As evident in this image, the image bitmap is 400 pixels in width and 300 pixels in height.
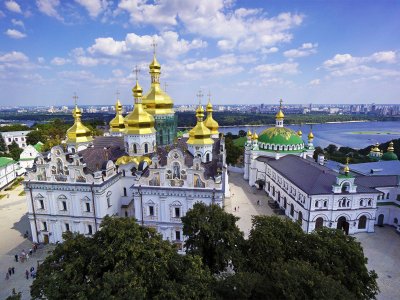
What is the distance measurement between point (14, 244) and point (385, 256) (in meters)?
28.4

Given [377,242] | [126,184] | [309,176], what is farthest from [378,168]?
[126,184]

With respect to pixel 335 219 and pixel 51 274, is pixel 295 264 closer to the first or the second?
pixel 51 274

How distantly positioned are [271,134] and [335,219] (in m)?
15.4

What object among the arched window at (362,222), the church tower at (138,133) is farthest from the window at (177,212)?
the arched window at (362,222)

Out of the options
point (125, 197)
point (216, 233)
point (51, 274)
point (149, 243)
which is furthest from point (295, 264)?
point (125, 197)

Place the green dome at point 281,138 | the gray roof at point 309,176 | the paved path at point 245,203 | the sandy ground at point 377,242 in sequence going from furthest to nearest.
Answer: the green dome at point 281,138 → the paved path at point 245,203 → the gray roof at point 309,176 → the sandy ground at point 377,242

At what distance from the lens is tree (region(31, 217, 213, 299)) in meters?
9.25

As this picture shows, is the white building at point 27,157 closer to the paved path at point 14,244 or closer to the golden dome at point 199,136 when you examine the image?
the paved path at point 14,244

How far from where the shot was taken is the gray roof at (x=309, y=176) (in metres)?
22.4

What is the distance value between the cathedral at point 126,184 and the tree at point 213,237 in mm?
4842

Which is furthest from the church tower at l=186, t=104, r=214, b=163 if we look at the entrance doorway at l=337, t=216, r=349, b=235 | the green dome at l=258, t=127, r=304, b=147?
the green dome at l=258, t=127, r=304, b=147

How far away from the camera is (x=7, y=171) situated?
120 ft

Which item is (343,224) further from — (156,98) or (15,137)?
(15,137)

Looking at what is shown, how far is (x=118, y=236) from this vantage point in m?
10.6
